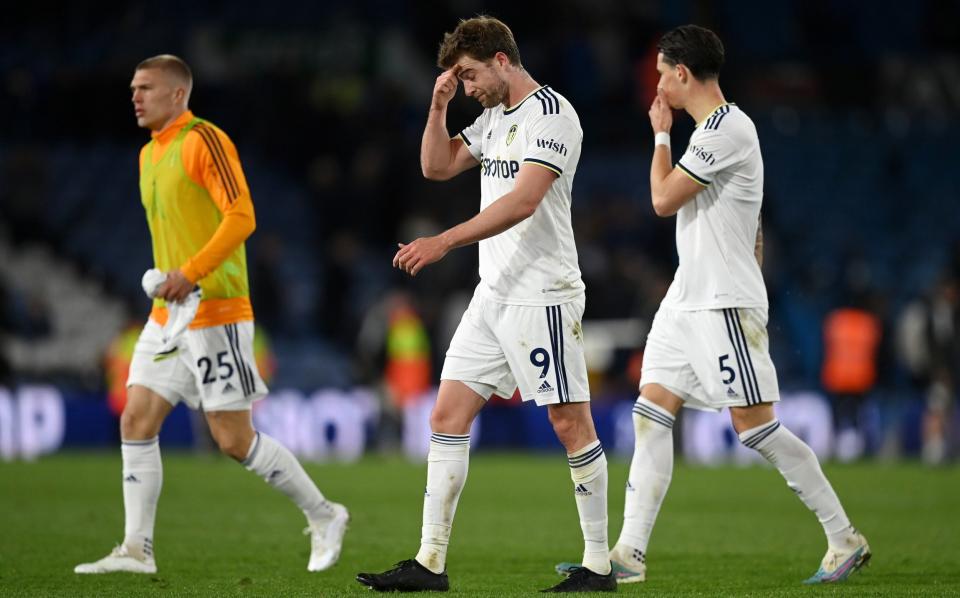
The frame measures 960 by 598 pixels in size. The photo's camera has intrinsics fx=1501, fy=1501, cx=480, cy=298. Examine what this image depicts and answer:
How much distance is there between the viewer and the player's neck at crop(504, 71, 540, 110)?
6.77m

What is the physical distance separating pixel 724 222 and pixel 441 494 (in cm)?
191

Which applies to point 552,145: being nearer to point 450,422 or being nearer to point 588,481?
point 450,422

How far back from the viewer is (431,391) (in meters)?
20.5

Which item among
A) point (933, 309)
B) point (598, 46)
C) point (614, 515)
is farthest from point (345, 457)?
point (598, 46)

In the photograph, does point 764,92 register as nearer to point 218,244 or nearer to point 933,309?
point 933,309

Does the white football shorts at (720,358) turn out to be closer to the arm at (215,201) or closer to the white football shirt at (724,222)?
the white football shirt at (724,222)

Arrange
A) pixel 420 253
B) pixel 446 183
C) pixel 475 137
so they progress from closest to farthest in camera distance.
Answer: pixel 420 253 → pixel 475 137 → pixel 446 183

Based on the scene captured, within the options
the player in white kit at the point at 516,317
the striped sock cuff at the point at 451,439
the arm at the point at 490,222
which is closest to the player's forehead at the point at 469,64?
the player in white kit at the point at 516,317

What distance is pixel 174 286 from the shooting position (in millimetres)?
7320

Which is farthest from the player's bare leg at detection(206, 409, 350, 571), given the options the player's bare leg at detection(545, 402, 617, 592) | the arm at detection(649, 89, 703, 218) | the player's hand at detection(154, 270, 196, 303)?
the arm at detection(649, 89, 703, 218)

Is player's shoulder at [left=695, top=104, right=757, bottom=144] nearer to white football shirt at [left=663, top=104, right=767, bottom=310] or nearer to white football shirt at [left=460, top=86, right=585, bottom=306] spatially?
white football shirt at [left=663, top=104, right=767, bottom=310]

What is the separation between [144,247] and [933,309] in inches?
471

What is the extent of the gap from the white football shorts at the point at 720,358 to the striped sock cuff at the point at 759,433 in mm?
130

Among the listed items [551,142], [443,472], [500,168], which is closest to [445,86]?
[500,168]
